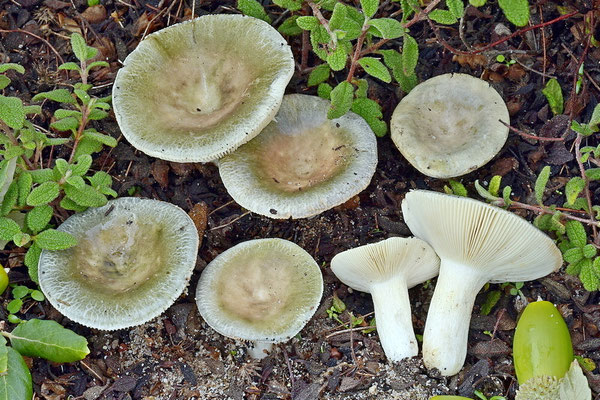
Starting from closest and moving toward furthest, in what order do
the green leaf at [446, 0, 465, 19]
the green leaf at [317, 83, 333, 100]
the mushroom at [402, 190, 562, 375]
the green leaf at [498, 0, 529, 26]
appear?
the green leaf at [498, 0, 529, 26], the mushroom at [402, 190, 562, 375], the green leaf at [446, 0, 465, 19], the green leaf at [317, 83, 333, 100]

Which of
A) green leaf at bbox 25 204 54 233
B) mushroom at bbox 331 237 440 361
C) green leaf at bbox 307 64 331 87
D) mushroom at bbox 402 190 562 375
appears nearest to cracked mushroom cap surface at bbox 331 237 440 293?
mushroom at bbox 331 237 440 361

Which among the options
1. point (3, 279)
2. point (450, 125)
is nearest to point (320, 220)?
point (450, 125)

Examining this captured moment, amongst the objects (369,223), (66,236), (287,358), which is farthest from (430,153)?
(66,236)

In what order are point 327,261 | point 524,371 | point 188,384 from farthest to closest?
point 327,261 < point 188,384 < point 524,371

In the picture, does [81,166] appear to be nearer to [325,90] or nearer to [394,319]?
[325,90]

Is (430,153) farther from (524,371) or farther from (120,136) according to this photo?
(120,136)

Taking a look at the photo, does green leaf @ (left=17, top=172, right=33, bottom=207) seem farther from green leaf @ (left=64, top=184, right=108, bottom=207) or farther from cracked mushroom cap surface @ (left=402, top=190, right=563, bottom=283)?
cracked mushroom cap surface @ (left=402, top=190, right=563, bottom=283)
